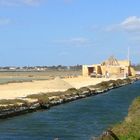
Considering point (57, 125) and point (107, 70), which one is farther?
point (107, 70)

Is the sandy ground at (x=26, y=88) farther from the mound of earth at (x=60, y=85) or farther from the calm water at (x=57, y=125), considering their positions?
the calm water at (x=57, y=125)

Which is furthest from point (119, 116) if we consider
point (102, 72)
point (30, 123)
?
point (102, 72)

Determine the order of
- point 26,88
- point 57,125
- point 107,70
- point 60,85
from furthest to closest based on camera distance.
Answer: point 107,70
point 60,85
point 26,88
point 57,125

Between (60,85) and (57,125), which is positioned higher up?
(60,85)

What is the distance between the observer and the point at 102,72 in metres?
159

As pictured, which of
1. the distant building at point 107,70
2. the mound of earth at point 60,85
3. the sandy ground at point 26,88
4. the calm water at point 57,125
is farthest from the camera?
the distant building at point 107,70

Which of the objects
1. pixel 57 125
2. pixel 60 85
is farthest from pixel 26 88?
pixel 57 125

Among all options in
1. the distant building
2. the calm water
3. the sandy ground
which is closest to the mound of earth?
the sandy ground

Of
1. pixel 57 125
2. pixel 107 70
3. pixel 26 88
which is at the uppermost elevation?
pixel 107 70

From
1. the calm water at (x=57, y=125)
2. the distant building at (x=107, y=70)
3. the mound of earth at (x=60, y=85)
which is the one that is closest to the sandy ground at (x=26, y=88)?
the mound of earth at (x=60, y=85)

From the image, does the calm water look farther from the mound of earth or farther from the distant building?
the distant building

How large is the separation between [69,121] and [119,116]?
5.16 meters

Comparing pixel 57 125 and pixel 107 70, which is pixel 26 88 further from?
pixel 107 70

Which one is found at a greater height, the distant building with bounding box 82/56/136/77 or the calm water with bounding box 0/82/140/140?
the distant building with bounding box 82/56/136/77
